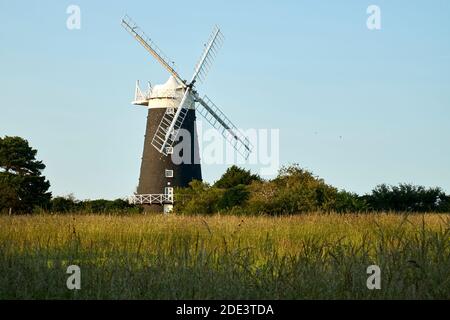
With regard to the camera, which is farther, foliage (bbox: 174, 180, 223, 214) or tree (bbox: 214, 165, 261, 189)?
tree (bbox: 214, 165, 261, 189)

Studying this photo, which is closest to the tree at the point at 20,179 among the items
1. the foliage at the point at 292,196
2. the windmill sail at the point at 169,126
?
the windmill sail at the point at 169,126

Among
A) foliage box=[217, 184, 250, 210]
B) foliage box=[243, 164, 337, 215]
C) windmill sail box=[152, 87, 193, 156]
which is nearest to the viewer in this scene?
foliage box=[243, 164, 337, 215]

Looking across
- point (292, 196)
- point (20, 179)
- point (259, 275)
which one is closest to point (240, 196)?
point (292, 196)

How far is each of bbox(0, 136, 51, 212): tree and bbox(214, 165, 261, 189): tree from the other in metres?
9.29

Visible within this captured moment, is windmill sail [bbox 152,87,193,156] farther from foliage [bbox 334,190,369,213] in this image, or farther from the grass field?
the grass field

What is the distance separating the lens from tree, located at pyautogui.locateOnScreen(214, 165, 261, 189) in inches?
1622

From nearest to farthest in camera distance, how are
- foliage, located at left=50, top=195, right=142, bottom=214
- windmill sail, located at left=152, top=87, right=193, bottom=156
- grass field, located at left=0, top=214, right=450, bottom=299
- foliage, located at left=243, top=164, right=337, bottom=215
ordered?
1. grass field, located at left=0, top=214, right=450, bottom=299
2. foliage, located at left=243, top=164, right=337, bottom=215
3. foliage, located at left=50, top=195, right=142, bottom=214
4. windmill sail, located at left=152, top=87, right=193, bottom=156

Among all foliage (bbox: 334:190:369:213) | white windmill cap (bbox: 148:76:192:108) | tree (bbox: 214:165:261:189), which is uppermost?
white windmill cap (bbox: 148:76:192:108)

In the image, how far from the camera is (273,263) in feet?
24.1

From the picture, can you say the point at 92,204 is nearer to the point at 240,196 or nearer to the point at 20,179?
the point at 20,179

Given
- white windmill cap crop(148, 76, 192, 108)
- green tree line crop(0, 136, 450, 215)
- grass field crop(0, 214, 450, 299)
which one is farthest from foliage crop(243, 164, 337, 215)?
grass field crop(0, 214, 450, 299)

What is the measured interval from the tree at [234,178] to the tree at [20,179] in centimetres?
929
